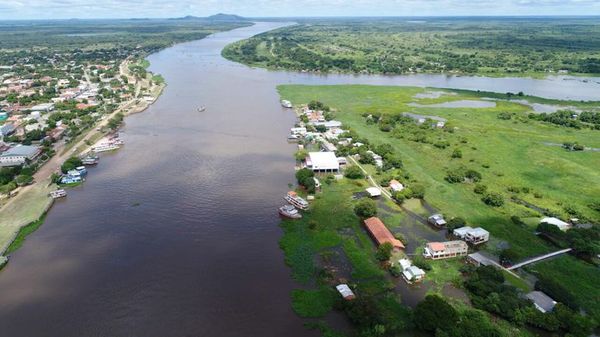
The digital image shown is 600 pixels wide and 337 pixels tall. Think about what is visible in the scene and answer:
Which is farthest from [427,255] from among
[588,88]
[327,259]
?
[588,88]

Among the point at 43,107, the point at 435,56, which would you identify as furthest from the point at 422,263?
the point at 435,56

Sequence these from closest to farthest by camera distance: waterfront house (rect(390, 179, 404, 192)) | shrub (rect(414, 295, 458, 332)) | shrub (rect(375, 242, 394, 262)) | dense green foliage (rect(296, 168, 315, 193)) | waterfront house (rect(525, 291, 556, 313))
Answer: shrub (rect(414, 295, 458, 332)), waterfront house (rect(525, 291, 556, 313)), shrub (rect(375, 242, 394, 262)), waterfront house (rect(390, 179, 404, 192)), dense green foliage (rect(296, 168, 315, 193))

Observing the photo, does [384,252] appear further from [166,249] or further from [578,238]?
[166,249]

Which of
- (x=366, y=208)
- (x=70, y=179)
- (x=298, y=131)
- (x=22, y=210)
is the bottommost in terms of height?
(x=22, y=210)

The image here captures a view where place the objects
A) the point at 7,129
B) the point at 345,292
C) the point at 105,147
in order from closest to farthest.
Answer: the point at 345,292 → the point at 105,147 → the point at 7,129

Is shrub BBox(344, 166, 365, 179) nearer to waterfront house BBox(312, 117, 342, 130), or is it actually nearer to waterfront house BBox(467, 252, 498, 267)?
waterfront house BBox(467, 252, 498, 267)

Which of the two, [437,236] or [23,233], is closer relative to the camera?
[437,236]

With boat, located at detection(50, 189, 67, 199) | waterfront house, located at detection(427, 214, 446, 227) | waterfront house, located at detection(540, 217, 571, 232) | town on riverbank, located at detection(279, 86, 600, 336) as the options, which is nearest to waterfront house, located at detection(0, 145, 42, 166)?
boat, located at detection(50, 189, 67, 199)
